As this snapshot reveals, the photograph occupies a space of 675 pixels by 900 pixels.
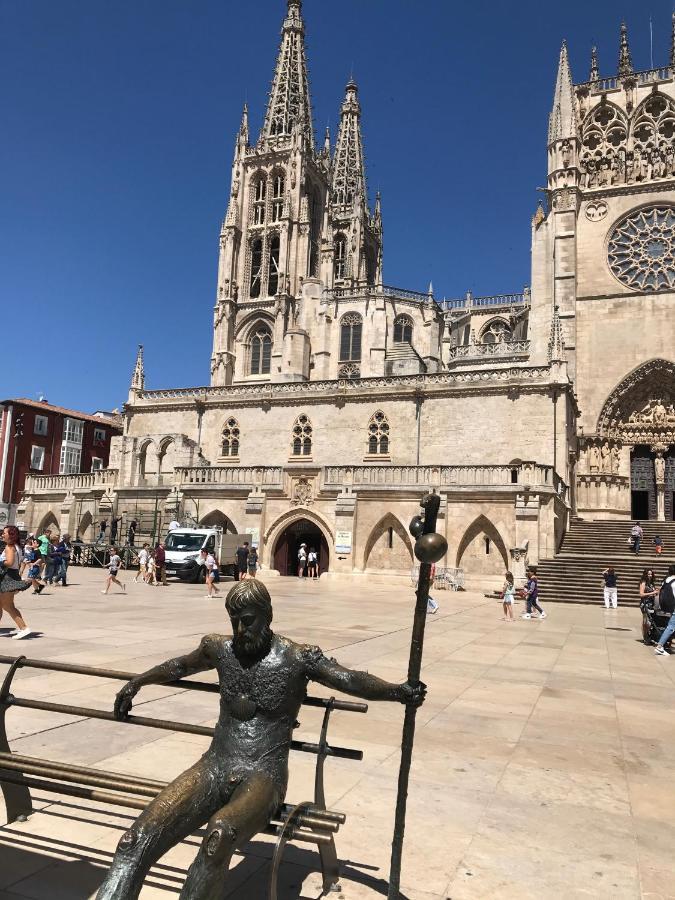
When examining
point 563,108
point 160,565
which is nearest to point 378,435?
point 160,565

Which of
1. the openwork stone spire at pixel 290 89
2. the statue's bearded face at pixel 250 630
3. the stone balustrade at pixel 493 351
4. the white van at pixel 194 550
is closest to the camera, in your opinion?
the statue's bearded face at pixel 250 630

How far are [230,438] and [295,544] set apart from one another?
28.2 ft

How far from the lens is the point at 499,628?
14.0 m

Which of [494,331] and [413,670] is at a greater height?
[494,331]

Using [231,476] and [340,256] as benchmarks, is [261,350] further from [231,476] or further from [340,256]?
[231,476]

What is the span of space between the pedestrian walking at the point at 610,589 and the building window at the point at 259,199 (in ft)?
173

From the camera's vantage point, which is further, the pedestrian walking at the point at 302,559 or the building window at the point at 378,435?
the building window at the point at 378,435

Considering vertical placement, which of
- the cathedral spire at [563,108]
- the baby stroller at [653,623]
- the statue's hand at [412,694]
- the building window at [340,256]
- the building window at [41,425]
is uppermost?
the building window at [340,256]

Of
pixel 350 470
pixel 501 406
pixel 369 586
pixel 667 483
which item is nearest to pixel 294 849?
pixel 369 586

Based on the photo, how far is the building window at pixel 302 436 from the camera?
108 ft

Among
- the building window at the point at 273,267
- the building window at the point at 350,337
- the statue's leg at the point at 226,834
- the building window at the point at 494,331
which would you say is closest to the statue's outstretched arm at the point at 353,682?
the statue's leg at the point at 226,834

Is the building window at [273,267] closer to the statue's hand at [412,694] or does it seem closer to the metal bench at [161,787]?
the metal bench at [161,787]

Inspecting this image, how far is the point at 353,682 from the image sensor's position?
9.81 feet

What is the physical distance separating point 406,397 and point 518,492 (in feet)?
29.4
